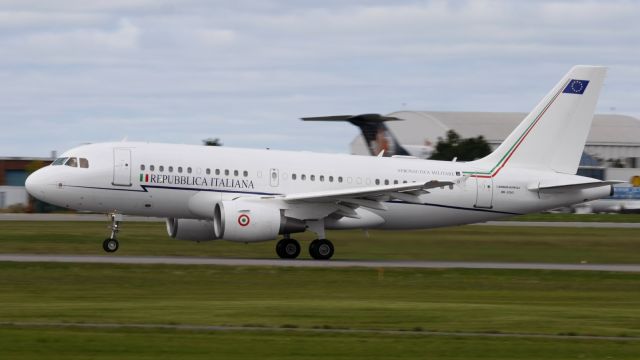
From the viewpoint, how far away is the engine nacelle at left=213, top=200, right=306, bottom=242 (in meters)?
35.9

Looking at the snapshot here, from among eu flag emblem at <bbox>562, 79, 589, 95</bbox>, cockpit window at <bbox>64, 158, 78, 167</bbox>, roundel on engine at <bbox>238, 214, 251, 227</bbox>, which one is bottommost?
roundel on engine at <bbox>238, 214, 251, 227</bbox>

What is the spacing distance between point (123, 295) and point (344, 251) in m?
17.2

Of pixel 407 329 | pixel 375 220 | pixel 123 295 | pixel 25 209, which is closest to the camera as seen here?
pixel 407 329

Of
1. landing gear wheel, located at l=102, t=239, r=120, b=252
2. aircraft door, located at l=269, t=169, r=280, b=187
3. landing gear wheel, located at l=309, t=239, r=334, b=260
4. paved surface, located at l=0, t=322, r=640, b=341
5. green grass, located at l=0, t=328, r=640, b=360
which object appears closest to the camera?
green grass, located at l=0, t=328, r=640, b=360

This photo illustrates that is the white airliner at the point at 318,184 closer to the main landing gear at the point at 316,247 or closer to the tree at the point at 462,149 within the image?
the main landing gear at the point at 316,247

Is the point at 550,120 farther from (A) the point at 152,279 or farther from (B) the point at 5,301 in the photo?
(B) the point at 5,301

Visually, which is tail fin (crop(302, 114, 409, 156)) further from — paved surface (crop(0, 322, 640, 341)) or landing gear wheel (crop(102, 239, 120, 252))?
paved surface (crop(0, 322, 640, 341))

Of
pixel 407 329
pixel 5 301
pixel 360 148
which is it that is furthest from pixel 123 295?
pixel 360 148

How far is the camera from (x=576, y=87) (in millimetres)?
41438

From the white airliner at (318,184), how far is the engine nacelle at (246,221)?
0.14ft

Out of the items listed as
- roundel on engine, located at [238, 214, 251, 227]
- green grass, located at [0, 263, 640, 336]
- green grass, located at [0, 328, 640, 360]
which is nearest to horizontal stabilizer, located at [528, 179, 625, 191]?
green grass, located at [0, 263, 640, 336]

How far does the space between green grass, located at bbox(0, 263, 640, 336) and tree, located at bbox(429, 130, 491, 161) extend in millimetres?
77906

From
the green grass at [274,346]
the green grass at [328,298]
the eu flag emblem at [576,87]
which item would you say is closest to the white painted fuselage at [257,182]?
the eu flag emblem at [576,87]

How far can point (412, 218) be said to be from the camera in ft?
132
